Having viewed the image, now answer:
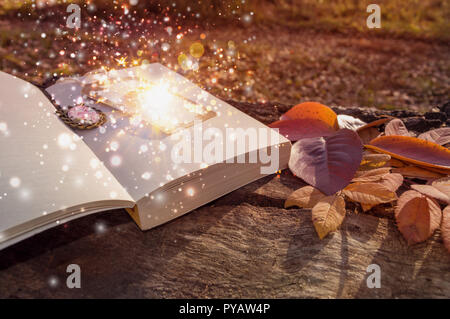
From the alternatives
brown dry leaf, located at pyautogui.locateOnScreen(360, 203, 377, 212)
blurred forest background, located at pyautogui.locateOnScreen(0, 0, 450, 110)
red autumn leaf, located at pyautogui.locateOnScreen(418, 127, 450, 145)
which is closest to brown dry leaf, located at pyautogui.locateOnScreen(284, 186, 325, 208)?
brown dry leaf, located at pyautogui.locateOnScreen(360, 203, 377, 212)

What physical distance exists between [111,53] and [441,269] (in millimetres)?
1389

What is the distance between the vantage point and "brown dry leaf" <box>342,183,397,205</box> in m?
0.89

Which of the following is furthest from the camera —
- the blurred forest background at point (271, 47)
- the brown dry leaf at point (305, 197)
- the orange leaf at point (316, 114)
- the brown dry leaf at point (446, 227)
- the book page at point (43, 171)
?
the blurred forest background at point (271, 47)

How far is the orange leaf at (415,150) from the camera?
0.99 meters

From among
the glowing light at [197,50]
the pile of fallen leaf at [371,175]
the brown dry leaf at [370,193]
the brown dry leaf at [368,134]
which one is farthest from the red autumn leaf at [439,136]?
the glowing light at [197,50]

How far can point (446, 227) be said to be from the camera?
0.84 meters

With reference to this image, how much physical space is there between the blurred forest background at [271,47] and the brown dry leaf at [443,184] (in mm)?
2357

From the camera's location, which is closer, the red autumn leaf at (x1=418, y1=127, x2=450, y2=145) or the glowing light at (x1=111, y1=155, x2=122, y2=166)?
the glowing light at (x1=111, y1=155, x2=122, y2=166)

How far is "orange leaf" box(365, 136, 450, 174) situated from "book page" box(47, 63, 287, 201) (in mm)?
296

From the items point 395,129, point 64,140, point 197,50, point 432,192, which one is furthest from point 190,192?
point 197,50

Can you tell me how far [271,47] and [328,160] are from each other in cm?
395

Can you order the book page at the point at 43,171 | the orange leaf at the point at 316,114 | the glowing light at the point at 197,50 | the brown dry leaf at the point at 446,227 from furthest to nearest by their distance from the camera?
1. the glowing light at the point at 197,50
2. the orange leaf at the point at 316,114
3. the brown dry leaf at the point at 446,227
4. the book page at the point at 43,171

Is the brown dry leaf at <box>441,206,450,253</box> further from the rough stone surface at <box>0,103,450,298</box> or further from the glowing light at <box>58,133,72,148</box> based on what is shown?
the glowing light at <box>58,133,72,148</box>

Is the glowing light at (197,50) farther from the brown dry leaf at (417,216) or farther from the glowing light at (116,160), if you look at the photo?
the brown dry leaf at (417,216)
